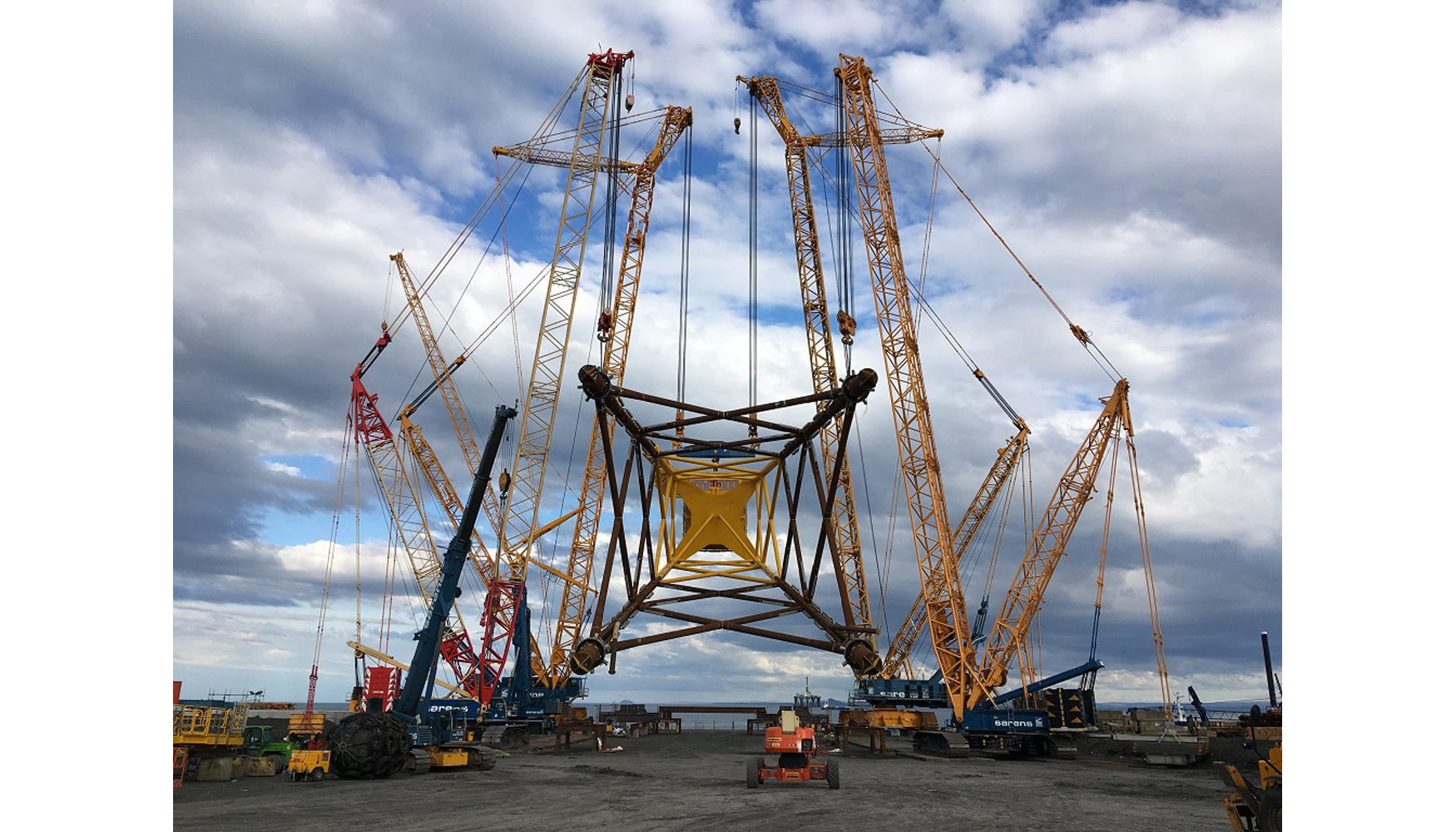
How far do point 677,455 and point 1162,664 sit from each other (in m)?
68.3

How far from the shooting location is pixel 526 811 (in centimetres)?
2841

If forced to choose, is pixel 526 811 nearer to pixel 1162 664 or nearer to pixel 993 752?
pixel 993 752

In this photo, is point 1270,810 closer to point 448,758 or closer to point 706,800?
point 706,800

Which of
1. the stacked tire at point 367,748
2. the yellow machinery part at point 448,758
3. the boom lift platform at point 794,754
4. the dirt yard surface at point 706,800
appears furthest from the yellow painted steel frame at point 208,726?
the boom lift platform at point 794,754

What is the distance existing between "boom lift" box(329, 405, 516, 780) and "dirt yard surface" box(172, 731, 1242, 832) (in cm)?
104

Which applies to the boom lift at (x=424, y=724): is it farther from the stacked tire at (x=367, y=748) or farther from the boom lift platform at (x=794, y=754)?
the boom lift platform at (x=794, y=754)

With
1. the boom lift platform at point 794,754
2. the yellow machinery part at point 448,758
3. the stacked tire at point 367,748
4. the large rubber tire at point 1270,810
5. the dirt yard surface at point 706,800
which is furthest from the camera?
the yellow machinery part at point 448,758

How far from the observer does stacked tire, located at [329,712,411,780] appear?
133ft

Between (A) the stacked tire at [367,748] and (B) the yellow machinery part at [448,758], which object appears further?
(B) the yellow machinery part at [448,758]

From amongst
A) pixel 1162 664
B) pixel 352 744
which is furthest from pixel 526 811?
pixel 1162 664

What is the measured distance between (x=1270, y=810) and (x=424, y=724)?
162ft

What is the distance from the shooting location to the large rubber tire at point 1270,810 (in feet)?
56.7

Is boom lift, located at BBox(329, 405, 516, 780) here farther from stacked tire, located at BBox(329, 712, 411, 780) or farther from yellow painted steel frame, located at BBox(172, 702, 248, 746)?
yellow painted steel frame, located at BBox(172, 702, 248, 746)

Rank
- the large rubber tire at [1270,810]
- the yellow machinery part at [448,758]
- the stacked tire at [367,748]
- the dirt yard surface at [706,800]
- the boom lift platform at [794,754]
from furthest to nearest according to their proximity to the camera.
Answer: the yellow machinery part at [448,758]
the stacked tire at [367,748]
the boom lift platform at [794,754]
the dirt yard surface at [706,800]
the large rubber tire at [1270,810]
